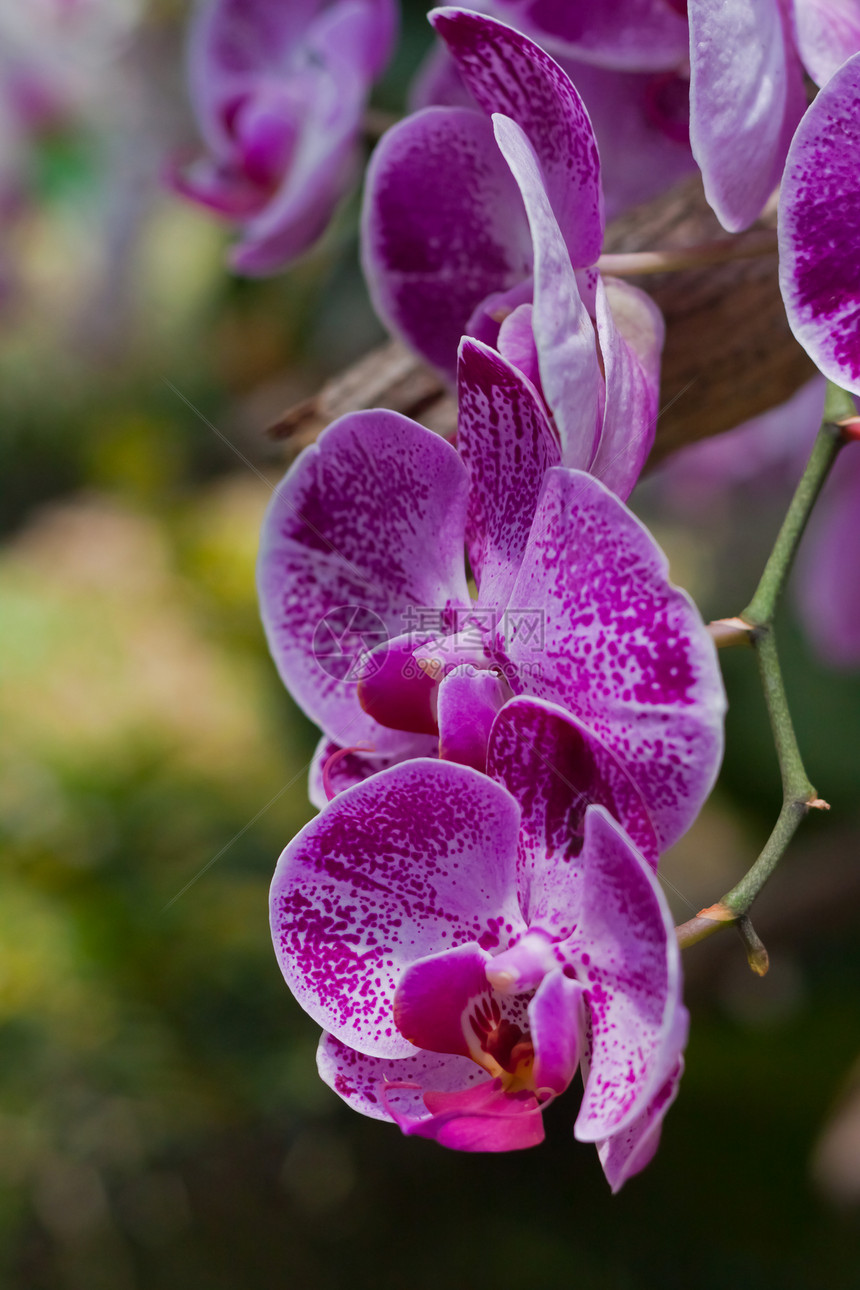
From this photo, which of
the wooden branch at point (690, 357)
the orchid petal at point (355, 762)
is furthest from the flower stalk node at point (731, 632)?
the wooden branch at point (690, 357)

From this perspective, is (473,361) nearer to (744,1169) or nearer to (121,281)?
(744,1169)

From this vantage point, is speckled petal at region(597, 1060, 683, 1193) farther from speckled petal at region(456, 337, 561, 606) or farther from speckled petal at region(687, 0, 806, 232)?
speckled petal at region(687, 0, 806, 232)

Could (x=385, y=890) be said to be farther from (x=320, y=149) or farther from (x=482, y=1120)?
(x=320, y=149)

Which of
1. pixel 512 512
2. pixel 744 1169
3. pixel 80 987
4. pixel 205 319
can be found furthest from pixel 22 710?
pixel 512 512

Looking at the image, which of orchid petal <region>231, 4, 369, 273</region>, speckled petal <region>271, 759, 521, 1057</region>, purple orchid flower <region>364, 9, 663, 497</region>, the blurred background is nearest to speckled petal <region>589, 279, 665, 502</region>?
purple orchid flower <region>364, 9, 663, 497</region>

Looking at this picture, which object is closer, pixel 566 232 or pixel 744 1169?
pixel 566 232

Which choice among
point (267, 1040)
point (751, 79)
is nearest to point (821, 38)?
point (751, 79)
